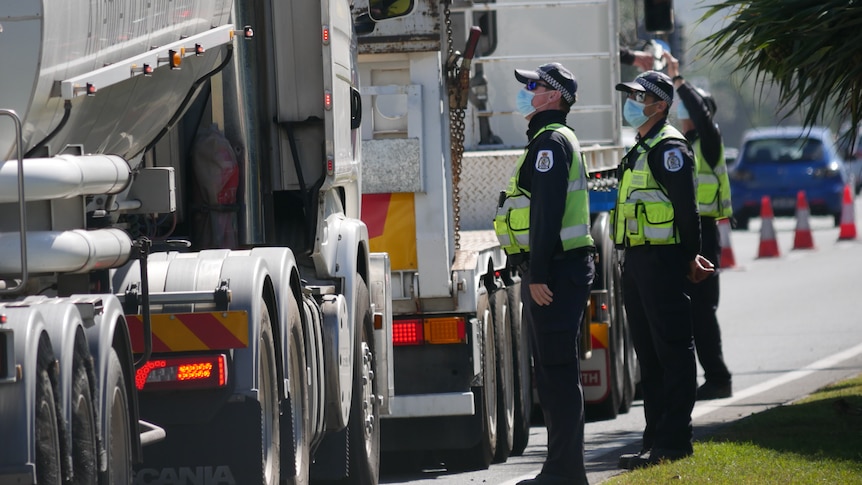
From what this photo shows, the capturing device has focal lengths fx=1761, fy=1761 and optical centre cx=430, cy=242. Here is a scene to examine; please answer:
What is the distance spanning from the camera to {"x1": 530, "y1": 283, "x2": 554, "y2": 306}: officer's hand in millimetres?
7699

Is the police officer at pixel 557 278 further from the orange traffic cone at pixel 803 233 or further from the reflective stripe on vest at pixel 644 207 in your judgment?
the orange traffic cone at pixel 803 233

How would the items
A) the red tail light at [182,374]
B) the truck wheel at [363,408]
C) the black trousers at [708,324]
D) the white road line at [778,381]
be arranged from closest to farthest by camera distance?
1. the red tail light at [182,374]
2. the truck wheel at [363,408]
3. the white road line at [778,381]
4. the black trousers at [708,324]

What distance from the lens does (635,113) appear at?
9.22 metres

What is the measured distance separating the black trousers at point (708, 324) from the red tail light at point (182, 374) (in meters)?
6.50

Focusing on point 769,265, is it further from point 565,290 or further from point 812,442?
point 565,290

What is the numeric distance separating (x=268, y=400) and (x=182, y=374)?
572 millimetres

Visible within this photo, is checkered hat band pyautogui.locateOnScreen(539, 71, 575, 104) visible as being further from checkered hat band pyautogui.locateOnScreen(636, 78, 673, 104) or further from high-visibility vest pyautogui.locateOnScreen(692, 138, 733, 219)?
high-visibility vest pyautogui.locateOnScreen(692, 138, 733, 219)

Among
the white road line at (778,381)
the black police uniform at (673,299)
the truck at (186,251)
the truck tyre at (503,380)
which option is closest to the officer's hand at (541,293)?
the truck at (186,251)

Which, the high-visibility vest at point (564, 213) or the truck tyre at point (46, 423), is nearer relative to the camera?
the truck tyre at point (46, 423)

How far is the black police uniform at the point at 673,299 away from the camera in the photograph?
8.79 m

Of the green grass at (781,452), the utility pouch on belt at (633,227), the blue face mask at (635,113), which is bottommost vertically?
the green grass at (781,452)

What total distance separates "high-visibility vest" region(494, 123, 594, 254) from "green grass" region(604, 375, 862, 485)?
1178 mm

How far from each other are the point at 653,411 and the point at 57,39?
4.90m

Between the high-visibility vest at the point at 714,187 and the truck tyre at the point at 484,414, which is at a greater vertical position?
the high-visibility vest at the point at 714,187
